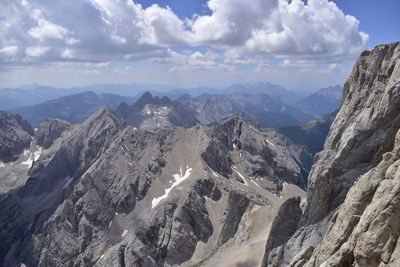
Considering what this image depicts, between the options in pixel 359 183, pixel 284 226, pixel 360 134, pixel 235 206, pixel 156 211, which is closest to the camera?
pixel 359 183

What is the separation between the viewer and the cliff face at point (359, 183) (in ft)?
70.9

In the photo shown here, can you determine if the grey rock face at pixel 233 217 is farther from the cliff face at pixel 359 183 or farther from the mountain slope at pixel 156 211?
the cliff face at pixel 359 183

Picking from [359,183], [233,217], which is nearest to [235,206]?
[233,217]

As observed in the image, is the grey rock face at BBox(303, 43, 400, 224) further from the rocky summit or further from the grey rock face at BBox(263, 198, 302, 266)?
the grey rock face at BBox(263, 198, 302, 266)

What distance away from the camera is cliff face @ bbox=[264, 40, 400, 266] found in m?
21.6

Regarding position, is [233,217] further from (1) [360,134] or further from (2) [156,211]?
(1) [360,134]

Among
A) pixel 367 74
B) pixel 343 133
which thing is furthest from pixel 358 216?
pixel 367 74

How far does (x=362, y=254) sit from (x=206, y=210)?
12703 cm

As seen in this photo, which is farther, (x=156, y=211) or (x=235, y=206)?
(x=156, y=211)

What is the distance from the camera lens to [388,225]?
68.7 ft

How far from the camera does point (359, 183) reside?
1090 inches

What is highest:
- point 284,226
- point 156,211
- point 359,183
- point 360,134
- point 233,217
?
point 360,134

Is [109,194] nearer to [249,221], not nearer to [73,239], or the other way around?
[73,239]

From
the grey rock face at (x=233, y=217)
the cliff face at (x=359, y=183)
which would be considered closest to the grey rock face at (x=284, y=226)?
the cliff face at (x=359, y=183)
